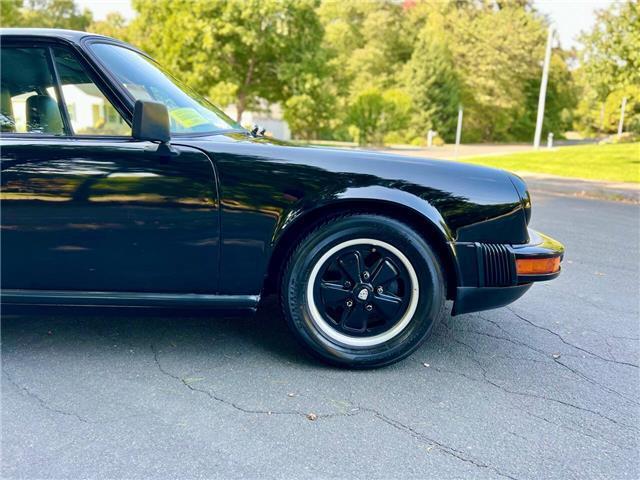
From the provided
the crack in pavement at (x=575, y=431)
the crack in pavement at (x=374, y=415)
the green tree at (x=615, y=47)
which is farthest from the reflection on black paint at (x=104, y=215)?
the green tree at (x=615, y=47)

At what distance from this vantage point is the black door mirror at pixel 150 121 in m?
2.20

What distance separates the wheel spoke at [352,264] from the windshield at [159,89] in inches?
38.9

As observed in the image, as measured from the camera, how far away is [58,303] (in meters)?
2.43

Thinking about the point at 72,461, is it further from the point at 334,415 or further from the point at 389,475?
the point at 389,475

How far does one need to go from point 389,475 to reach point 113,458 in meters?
1.02

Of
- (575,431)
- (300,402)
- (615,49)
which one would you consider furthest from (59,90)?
(615,49)

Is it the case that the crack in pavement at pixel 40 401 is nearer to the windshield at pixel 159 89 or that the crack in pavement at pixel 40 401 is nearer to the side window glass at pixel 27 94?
the side window glass at pixel 27 94

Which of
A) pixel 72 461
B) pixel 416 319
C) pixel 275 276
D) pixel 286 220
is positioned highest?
pixel 286 220

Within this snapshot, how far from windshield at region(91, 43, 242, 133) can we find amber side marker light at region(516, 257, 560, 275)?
1.73 m

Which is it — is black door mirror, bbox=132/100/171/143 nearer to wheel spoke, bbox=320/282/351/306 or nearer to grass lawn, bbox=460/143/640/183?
wheel spoke, bbox=320/282/351/306

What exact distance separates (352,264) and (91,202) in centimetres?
127

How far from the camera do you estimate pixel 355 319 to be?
2.53 m

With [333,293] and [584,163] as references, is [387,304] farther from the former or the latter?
[584,163]

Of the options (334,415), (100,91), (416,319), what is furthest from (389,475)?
(100,91)
